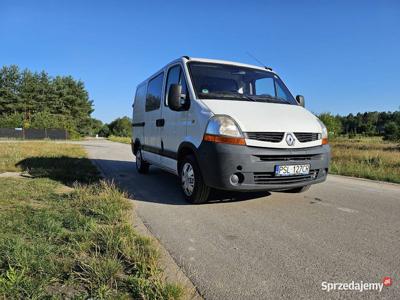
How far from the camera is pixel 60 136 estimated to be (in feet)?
172

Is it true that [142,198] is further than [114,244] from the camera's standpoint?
Yes

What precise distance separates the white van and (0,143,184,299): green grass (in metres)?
1.30

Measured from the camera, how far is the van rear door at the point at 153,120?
6.76 meters

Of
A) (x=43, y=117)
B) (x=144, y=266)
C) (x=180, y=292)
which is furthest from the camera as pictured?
(x=43, y=117)

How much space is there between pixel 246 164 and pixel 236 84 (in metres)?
1.88

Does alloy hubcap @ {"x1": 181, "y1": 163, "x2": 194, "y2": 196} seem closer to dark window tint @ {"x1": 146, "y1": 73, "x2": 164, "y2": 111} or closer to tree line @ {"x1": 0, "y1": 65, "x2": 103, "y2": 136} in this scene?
dark window tint @ {"x1": 146, "y1": 73, "x2": 164, "y2": 111}

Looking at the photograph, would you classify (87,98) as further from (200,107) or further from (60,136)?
(200,107)

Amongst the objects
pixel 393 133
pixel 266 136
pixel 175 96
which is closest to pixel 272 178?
pixel 266 136

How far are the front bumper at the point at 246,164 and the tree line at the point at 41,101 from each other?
5663 centimetres

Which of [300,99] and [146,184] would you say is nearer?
[300,99]

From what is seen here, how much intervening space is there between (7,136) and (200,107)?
55.3m

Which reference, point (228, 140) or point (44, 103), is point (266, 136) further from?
point (44, 103)

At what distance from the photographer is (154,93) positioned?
729cm

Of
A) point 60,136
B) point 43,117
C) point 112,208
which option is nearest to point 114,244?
point 112,208
